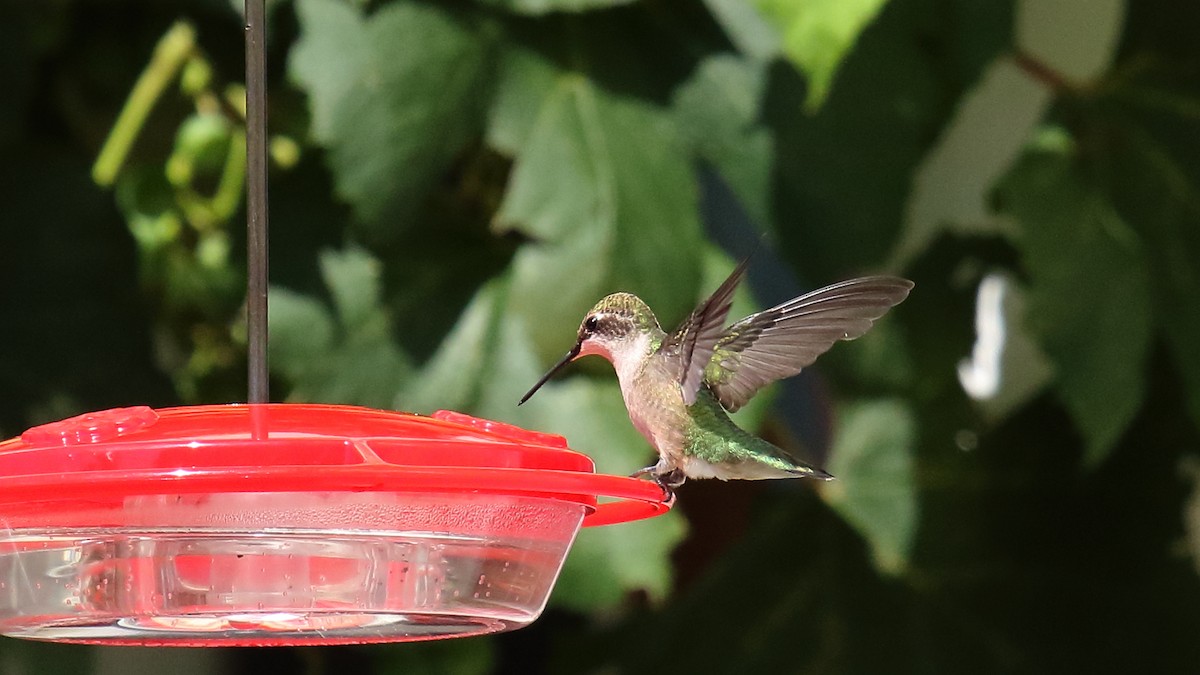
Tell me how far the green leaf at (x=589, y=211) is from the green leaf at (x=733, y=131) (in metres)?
0.07

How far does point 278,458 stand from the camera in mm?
1003

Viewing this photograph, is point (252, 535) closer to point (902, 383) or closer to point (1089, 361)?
point (1089, 361)

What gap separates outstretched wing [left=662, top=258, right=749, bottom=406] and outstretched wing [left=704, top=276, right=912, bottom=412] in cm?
6

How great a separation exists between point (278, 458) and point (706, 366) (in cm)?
64

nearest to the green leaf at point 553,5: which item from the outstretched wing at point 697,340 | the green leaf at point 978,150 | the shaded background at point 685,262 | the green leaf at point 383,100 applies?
the shaded background at point 685,262

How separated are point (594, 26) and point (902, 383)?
2.71 ft

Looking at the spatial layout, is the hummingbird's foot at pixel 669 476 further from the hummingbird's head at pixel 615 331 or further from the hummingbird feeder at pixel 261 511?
the hummingbird feeder at pixel 261 511

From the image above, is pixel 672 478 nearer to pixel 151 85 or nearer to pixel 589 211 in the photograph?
pixel 589 211

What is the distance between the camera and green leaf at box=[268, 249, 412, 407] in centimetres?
216

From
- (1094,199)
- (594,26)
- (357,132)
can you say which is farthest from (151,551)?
(1094,199)

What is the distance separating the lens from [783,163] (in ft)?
7.26

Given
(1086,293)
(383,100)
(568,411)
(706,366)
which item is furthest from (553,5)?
(1086,293)

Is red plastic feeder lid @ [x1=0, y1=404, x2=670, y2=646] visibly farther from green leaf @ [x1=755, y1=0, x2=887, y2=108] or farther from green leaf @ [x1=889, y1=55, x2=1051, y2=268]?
green leaf @ [x1=889, y1=55, x2=1051, y2=268]

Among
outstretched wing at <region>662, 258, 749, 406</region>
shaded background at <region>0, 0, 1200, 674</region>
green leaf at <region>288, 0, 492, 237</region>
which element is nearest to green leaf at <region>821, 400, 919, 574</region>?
shaded background at <region>0, 0, 1200, 674</region>
